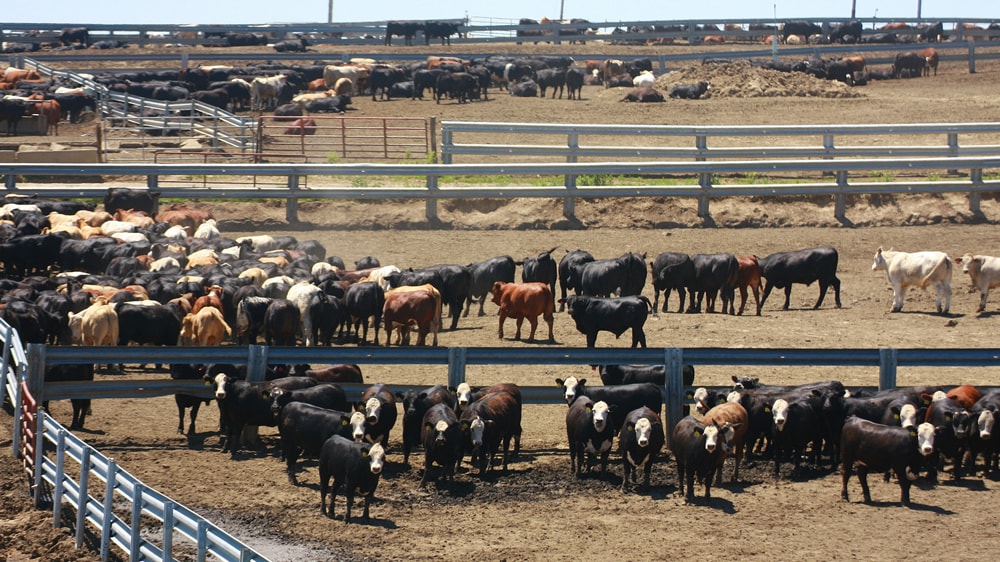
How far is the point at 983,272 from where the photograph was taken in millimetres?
19328

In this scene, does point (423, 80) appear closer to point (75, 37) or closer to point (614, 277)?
point (75, 37)

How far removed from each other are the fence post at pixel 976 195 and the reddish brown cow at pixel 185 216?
51.1 feet

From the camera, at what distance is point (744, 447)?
522 inches

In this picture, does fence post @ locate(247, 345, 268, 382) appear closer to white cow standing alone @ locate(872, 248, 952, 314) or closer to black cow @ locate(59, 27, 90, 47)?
white cow standing alone @ locate(872, 248, 952, 314)

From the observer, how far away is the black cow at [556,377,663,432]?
13219 millimetres

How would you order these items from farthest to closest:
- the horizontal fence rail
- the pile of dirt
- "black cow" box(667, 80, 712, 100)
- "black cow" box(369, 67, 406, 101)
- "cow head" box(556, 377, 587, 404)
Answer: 1. "black cow" box(369, 67, 406, 101)
2. "black cow" box(667, 80, 712, 100)
3. the pile of dirt
4. the horizontal fence rail
5. "cow head" box(556, 377, 587, 404)

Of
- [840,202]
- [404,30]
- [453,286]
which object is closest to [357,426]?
[453,286]

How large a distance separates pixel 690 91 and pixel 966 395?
3100 cm

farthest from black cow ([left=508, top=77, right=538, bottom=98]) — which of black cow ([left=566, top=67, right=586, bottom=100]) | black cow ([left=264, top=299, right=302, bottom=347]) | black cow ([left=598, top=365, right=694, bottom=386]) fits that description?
black cow ([left=598, top=365, right=694, bottom=386])

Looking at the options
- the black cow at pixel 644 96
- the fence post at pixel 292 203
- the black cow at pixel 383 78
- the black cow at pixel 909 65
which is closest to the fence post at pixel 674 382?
the fence post at pixel 292 203

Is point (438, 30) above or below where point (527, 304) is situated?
above

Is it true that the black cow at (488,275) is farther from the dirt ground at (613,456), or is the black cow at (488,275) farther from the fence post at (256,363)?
the fence post at (256,363)

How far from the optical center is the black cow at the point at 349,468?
11227 mm

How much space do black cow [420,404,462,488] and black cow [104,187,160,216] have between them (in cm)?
1618
